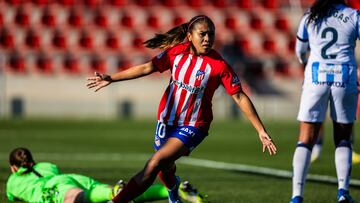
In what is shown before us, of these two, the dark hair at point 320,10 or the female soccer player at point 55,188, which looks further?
the dark hair at point 320,10

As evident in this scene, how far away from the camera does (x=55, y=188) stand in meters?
7.38

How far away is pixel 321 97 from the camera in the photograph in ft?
24.7

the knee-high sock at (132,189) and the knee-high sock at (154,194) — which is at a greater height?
the knee-high sock at (132,189)

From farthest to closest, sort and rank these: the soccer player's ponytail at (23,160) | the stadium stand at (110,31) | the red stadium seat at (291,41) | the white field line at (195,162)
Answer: the red stadium seat at (291,41) → the stadium stand at (110,31) → the white field line at (195,162) → the soccer player's ponytail at (23,160)

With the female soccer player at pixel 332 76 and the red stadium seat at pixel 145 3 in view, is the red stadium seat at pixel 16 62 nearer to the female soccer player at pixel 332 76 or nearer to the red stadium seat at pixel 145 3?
the red stadium seat at pixel 145 3

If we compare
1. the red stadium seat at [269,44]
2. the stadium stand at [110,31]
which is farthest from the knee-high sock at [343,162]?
the red stadium seat at [269,44]

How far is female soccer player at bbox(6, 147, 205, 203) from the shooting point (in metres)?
7.36

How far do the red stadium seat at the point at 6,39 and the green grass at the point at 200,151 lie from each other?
216 inches

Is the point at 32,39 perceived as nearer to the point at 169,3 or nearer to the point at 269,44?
the point at 169,3

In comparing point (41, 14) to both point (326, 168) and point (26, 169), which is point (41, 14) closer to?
point (326, 168)

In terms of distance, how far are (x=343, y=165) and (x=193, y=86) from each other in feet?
5.37

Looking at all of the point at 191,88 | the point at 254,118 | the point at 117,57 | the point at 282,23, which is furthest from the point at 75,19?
the point at 254,118

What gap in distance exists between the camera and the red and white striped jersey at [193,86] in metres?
6.75

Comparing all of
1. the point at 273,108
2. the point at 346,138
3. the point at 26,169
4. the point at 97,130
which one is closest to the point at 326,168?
the point at 346,138
